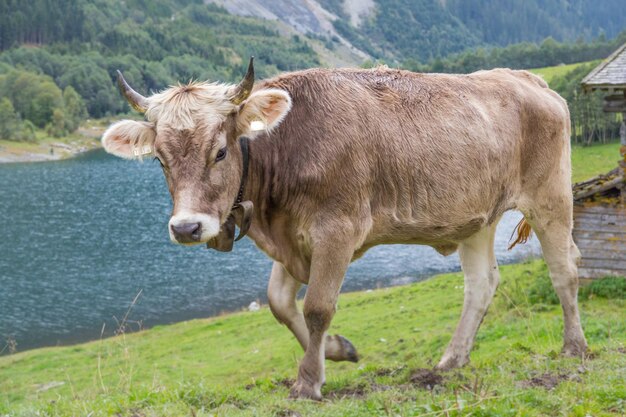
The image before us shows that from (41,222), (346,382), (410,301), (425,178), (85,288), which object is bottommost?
(41,222)

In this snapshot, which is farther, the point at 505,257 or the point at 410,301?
the point at 505,257

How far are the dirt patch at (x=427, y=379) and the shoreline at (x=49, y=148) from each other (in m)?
108

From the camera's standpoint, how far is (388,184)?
22.6 feet

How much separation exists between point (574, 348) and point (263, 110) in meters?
4.29

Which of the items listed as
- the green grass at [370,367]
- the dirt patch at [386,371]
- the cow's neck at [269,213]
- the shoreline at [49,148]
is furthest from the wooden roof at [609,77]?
the shoreline at [49,148]

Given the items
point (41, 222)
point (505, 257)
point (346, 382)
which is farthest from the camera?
point (41, 222)

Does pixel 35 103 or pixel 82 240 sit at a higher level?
pixel 82 240

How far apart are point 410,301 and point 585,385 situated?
836 inches

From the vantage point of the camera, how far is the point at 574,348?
8164mm

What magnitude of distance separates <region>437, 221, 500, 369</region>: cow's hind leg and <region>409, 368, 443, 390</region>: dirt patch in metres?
0.84

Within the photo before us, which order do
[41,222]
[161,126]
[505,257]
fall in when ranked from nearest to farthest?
[161,126] < [505,257] < [41,222]

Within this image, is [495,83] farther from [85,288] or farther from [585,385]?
[85,288]

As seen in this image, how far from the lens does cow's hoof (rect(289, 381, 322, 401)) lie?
6.52 m

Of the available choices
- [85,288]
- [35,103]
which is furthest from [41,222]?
[35,103]
